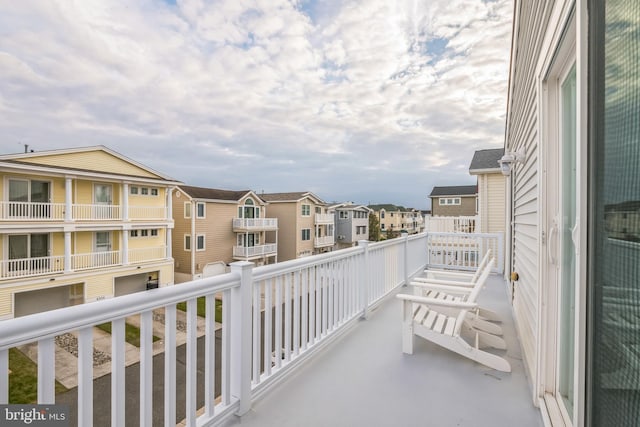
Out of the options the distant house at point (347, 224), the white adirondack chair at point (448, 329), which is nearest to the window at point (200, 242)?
the distant house at point (347, 224)

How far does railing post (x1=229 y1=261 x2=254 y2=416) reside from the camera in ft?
5.86

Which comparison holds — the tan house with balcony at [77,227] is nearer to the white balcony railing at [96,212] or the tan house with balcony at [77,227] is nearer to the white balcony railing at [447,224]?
the white balcony railing at [96,212]

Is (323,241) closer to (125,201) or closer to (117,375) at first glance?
(125,201)

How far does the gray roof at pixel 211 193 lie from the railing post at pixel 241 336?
15326 mm

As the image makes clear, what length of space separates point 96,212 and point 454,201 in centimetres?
2184

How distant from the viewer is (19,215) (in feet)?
30.9

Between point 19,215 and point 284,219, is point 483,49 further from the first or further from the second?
point 284,219

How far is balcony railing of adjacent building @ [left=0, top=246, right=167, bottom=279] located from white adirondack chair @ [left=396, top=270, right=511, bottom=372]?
40.8 feet

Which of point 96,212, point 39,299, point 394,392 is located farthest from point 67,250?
point 394,392

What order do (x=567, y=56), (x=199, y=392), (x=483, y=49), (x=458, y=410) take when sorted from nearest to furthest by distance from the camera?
(x=567, y=56), (x=458, y=410), (x=483, y=49), (x=199, y=392)

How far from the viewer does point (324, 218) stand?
73.3 ft

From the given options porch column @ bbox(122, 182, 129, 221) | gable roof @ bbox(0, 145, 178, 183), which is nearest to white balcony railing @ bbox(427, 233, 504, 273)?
gable roof @ bbox(0, 145, 178, 183)

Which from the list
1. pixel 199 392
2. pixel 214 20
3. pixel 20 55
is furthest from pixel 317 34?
pixel 20 55

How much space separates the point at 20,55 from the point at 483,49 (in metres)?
15.1
